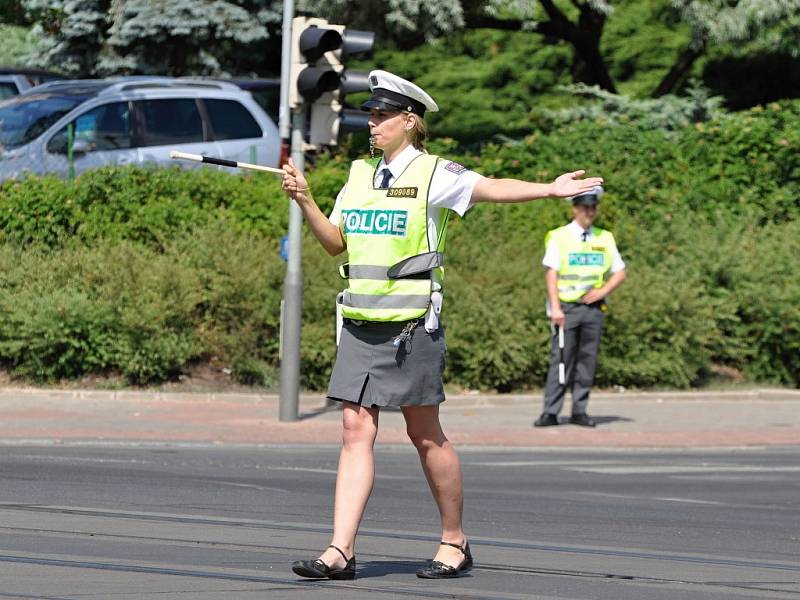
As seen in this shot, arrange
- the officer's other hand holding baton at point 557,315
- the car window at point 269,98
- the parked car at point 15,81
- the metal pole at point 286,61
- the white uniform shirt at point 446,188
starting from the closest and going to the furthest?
1. the white uniform shirt at point 446,188
2. the metal pole at point 286,61
3. the officer's other hand holding baton at point 557,315
4. the car window at point 269,98
5. the parked car at point 15,81

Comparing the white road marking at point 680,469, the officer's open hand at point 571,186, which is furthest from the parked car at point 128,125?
the officer's open hand at point 571,186

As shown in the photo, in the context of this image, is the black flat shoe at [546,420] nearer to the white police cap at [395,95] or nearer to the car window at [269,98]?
the white police cap at [395,95]

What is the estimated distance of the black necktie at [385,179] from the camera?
6.34 meters

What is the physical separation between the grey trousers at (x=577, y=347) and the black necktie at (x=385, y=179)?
7665 mm

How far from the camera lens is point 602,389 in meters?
16.9

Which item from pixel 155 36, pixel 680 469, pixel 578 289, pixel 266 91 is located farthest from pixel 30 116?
pixel 680 469

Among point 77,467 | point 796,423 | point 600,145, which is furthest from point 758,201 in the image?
point 77,467

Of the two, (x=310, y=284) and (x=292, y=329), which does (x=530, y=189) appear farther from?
(x=310, y=284)

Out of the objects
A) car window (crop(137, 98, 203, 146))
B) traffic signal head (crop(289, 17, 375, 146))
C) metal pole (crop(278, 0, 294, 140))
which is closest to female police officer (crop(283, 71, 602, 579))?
traffic signal head (crop(289, 17, 375, 146))

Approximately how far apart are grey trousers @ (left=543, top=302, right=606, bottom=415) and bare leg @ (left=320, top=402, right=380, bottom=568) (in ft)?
25.2

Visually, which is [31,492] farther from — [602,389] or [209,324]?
[602,389]

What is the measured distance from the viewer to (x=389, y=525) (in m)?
8.04

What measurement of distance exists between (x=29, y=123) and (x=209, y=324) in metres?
4.53

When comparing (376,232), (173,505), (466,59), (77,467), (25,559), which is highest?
(376,232)
